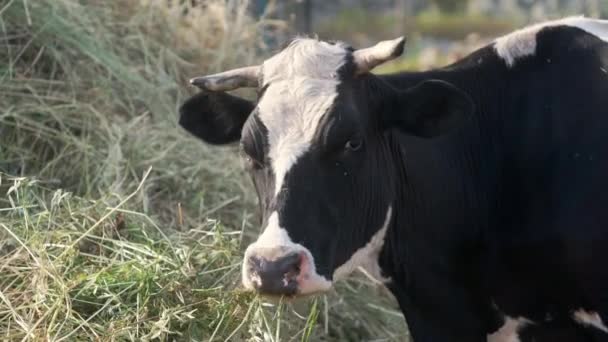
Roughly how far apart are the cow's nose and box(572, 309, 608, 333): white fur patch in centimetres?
120

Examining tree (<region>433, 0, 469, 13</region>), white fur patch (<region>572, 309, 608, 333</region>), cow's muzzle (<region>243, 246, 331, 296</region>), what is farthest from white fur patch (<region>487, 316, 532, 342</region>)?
tree (<region>433, 0, 469, 13</region>)

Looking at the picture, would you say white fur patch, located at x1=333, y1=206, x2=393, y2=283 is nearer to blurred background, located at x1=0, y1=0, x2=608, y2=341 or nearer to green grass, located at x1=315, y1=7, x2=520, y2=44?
blurred background, located at x1=0, y1=0, x2=608, y2=341

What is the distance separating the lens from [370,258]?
4254mm

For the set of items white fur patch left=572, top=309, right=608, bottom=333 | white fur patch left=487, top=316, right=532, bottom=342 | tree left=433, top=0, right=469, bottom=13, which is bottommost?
tree left=433, top=0, right=469, bottom=13

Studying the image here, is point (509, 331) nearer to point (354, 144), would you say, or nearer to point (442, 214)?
point (442, 214)

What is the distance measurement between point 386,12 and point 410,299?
15.6m

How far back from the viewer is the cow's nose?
3.43 m

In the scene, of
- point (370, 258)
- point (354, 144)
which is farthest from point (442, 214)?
point (354, 144)

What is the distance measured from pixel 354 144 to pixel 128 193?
2.11 m

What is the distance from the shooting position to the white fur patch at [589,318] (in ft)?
13.1

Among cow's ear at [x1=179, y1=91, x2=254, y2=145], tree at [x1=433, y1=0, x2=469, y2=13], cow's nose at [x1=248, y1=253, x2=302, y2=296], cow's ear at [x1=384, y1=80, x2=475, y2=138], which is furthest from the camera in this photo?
tree at [x1=433, y1=0, x2=469, y2=13]

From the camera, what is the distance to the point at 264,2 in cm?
933

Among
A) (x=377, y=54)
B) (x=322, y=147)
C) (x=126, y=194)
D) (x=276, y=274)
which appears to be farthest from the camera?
(x=126, y=194)

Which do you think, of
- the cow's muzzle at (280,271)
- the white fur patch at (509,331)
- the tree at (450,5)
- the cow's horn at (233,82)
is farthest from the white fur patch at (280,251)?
the tree at (450,5)
